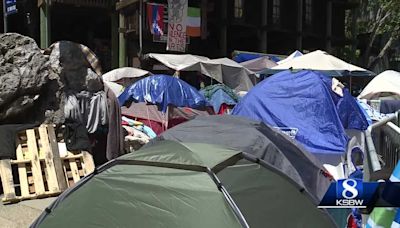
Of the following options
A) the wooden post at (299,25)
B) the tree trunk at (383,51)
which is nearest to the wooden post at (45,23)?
the wooden post at (299,25)

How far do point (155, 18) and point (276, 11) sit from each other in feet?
32.2

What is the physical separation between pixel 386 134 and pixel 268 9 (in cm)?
2389

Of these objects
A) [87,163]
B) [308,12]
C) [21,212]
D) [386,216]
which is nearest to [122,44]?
[87,163]

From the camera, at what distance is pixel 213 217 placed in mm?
3791

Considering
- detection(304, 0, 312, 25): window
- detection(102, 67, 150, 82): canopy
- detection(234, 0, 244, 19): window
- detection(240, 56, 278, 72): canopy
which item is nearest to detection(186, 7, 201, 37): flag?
detection(240, 56, 278, 72): canopy

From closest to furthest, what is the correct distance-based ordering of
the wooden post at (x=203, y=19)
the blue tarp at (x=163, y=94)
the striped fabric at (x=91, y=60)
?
1. the striped fabric at (x=91, y=60)
2. the blue tarp at (x=163, y=94)
3. the wooden post at (x=203, y=19)

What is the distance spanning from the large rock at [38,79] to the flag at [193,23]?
432 inches

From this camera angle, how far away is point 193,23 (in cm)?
1952

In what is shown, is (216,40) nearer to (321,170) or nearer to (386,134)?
(321,170)

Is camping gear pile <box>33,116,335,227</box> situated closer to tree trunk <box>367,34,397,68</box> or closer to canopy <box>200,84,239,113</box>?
canopy <box>200,84,239,113</box>

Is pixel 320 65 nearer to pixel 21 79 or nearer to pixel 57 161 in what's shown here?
pixel 21 79

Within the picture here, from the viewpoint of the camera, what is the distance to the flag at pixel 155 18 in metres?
18.5

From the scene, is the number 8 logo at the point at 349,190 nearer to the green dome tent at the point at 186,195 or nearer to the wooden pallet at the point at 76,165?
the green dome tent at the point at 186,195

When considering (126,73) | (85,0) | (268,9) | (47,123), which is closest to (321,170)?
(47,123)
